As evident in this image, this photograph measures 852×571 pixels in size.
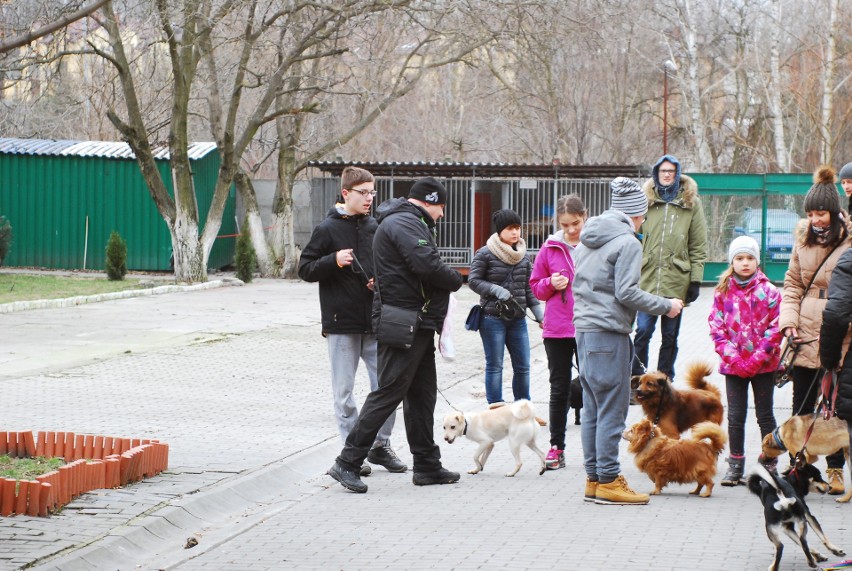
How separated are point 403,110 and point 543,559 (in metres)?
47.8

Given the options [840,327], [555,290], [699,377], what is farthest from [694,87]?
[840,327]

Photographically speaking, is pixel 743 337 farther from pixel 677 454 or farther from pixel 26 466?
pixel 26 466

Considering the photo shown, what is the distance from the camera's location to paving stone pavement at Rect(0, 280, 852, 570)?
237 inches

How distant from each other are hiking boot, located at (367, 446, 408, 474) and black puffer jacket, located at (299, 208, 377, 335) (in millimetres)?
916

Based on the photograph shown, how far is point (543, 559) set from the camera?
5.93 metres

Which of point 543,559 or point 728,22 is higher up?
point 728,22

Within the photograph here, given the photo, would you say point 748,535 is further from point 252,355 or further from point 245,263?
point 245,263

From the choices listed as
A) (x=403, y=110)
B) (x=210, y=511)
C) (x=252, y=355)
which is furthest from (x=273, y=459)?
(x=403, y=110)

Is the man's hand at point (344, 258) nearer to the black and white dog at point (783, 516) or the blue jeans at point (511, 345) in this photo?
the blue jeans at point (511, 345)

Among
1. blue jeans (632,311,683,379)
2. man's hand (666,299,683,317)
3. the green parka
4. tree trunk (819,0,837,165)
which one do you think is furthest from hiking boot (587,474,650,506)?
tree trunk (819,0,837,165)

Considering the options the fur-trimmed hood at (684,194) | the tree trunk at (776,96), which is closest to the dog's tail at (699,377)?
the fur-trimmed hood at (684,194)

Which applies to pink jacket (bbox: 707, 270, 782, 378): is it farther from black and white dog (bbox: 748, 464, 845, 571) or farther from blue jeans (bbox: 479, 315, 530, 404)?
blue jeans (bbox: 479, 315, 530, 404)

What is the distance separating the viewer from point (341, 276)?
8.21 meters

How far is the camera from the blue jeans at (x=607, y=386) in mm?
7160
